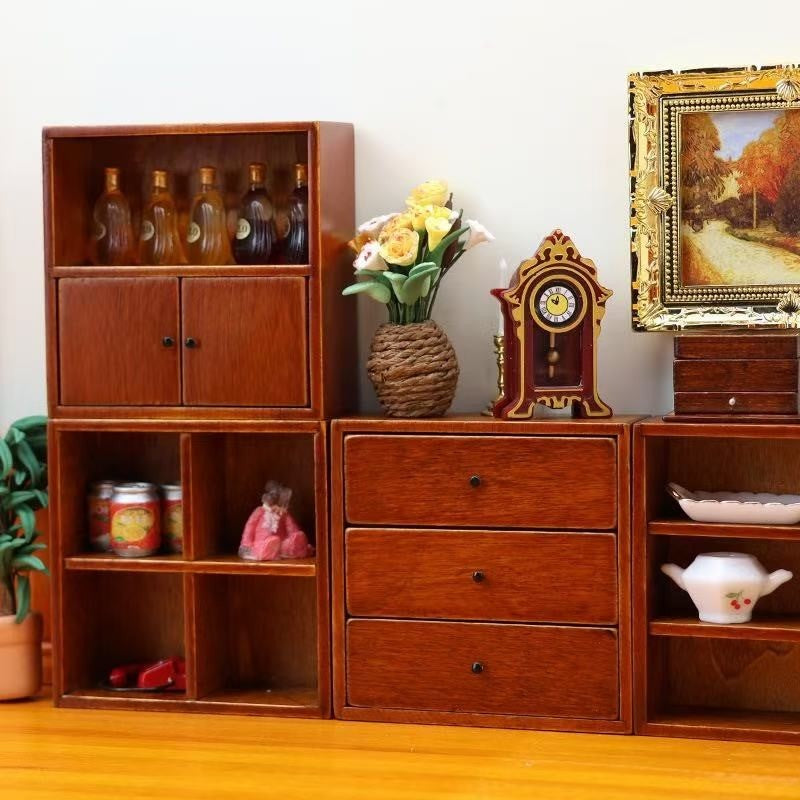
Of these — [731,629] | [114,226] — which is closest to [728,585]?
[731,629]

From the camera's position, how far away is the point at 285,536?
3.05 meters

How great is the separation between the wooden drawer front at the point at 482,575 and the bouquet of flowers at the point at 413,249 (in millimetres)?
513

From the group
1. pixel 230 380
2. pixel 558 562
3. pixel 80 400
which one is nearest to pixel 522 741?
pixel 558 562

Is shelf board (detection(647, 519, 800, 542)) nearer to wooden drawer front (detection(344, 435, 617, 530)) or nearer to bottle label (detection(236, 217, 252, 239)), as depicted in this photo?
wooden drawer front (detection(344, 435, 617, 530))

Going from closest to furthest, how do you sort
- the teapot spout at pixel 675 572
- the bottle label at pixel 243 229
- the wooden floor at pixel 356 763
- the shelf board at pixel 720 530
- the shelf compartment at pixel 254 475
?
the wooden floor at pixel 356 763
the shelf board at pixel 720 530
the teapot spout at pixel 675 572
the bottle label at pixel 243 229
the shelf compartment at pixel 254 475

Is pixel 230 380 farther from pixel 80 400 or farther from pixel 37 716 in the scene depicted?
pixel 37 716

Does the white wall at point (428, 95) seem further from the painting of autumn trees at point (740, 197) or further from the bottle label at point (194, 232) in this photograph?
the bottle label at point (194, 232)

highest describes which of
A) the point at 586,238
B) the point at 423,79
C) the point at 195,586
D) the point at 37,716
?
the point at 423,79

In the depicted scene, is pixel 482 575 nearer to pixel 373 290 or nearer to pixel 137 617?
pixel 373 290

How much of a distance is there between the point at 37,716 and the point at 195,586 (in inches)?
18.5

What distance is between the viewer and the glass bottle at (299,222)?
9.99 ft

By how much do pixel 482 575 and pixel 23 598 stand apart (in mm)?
1087

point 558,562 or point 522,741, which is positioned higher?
point 558,562

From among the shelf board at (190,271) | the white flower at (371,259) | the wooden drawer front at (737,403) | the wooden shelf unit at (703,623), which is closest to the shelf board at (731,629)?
the wooden shelf unit at (703,623)
